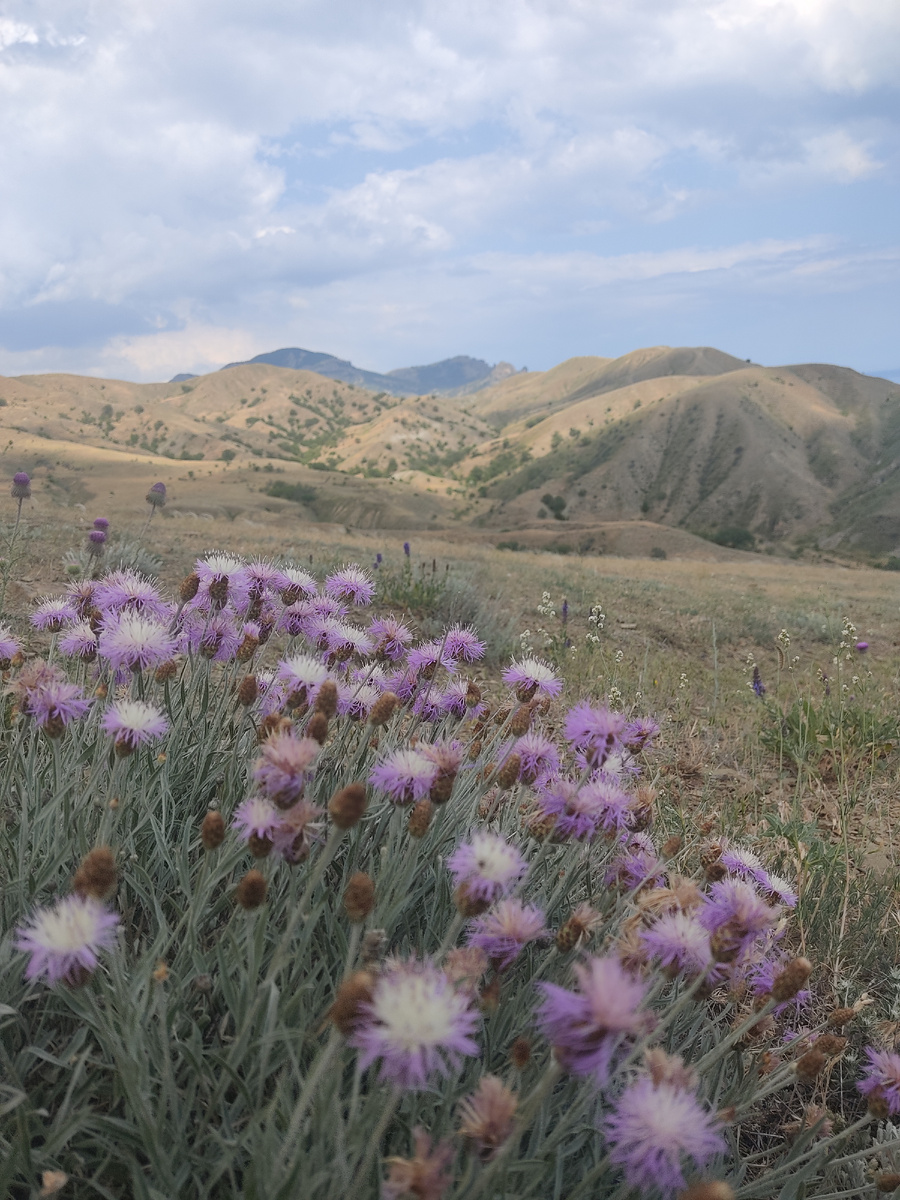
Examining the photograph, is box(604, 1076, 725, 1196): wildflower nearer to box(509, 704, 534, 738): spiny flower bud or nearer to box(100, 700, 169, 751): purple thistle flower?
box(509, 704, 534, 738): spiny flower bud

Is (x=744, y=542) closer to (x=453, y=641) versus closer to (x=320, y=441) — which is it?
(x=453, y=641)

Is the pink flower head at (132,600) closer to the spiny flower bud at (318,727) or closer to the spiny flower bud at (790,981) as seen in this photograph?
the spiny flower bud at (318,727)

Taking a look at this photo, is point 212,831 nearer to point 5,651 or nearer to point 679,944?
point 679,944

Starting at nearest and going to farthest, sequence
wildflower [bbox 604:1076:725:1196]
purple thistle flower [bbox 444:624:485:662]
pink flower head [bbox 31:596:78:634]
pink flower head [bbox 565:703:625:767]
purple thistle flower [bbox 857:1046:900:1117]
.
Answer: wildflower [bbox 604:1076:725:1196] → purple thistle flower [bbox 857:1046:900:1117] → pink flower head [bbox 565:703:625:767] → pink flower head [bbox 31:596:78:634] → purple thistle flower [bbox 444:624:485:662]

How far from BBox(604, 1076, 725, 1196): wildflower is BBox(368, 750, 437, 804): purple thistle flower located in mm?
715

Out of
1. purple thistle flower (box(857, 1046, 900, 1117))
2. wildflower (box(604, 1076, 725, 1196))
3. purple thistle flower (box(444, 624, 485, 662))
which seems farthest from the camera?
purple thistle flower (box(444, 624, 485, 662))

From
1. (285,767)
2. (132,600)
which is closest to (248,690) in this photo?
(132,600)

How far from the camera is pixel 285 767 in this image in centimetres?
135

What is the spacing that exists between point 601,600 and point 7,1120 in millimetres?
9420

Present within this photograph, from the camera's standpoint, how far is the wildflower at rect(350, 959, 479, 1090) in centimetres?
96

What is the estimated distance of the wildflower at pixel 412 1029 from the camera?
96 centimetres

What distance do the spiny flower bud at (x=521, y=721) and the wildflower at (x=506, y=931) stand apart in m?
0.72

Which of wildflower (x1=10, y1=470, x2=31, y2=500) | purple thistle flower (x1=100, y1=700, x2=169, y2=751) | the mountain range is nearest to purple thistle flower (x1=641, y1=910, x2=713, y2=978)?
purple thistle flower (x1=100, y1=700, x2=169, y2=751)

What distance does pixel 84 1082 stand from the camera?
1521 millimetres
